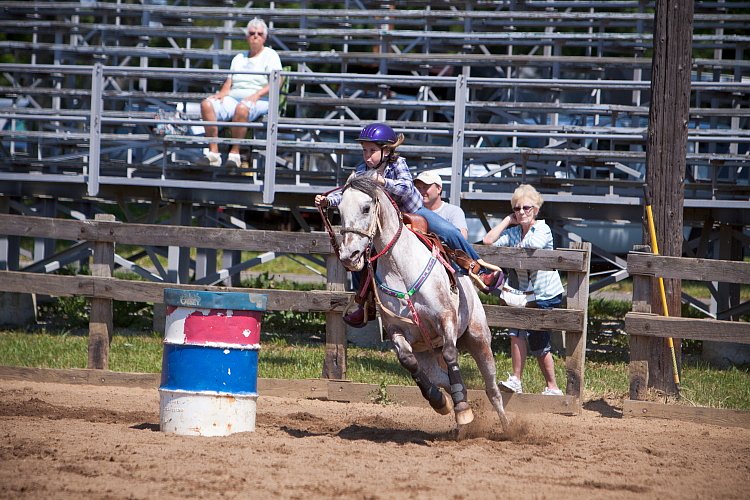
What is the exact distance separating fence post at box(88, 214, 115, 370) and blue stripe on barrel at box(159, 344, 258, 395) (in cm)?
263

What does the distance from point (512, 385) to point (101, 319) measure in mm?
4164

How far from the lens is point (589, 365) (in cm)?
1203

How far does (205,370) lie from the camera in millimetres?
7531

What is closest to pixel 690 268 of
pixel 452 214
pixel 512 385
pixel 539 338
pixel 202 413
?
pixel 539 338

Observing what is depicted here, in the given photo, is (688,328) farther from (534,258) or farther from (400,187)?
(400,187)

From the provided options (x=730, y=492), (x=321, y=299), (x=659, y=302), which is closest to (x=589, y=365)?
(x=659, y=302)

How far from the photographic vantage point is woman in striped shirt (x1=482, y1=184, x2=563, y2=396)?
944 centimetres

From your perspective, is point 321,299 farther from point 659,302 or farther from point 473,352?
point 659,302

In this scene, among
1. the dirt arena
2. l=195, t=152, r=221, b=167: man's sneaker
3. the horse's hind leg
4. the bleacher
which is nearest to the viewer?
the dirt arena

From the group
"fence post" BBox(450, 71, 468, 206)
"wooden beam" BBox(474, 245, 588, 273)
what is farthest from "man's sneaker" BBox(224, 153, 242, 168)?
"wooden beam" BBox(474, 245, 588, 273)

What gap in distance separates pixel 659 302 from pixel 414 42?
8.92 m

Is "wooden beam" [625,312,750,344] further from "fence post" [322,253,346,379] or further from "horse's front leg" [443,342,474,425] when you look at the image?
"fence post" [322,253,346,379]

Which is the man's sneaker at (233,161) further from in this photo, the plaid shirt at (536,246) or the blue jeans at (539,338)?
the blue jeans at (539,338)

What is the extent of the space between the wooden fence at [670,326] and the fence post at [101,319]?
5.14 meters
